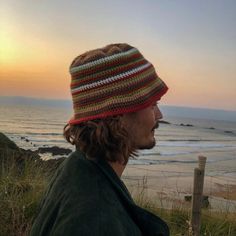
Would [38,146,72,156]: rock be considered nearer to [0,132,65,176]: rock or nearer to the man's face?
[0,132,65,176]: rock

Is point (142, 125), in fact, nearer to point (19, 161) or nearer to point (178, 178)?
point (19, 161)

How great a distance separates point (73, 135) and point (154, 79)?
15.4 inches

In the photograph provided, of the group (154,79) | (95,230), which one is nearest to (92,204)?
(95,230)

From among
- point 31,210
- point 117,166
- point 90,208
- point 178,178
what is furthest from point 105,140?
point 178,178

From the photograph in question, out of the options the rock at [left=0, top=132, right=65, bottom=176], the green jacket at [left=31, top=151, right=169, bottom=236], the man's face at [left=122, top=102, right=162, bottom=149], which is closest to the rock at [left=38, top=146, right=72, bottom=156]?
the rock at [left=0, top=132, right=65, bottom=176]

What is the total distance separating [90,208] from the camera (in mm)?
1438

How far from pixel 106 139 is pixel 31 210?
5.03 m

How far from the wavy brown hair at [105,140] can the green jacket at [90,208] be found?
35mm

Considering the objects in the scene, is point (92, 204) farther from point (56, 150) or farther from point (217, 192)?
point (56, 150)

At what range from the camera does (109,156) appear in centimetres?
170

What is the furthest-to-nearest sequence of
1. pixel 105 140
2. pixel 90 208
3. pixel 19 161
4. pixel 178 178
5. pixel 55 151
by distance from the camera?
pixel 55 151
pixel 178 178
pixel 19 161
pixel 105 140
pixel 90 208

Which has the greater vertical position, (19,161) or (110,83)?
(110,83)

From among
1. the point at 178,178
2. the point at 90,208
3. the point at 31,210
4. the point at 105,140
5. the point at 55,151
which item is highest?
the point at 105,140

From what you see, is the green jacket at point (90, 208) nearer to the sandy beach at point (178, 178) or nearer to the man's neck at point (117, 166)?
the man's neck at point (117, 166)
